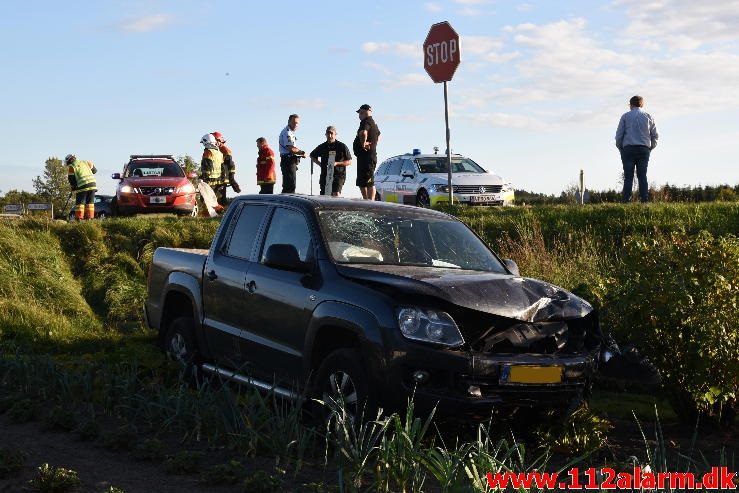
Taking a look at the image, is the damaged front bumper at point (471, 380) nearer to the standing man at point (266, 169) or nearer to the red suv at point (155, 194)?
the standing man at point (266, 169)

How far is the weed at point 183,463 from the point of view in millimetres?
5859

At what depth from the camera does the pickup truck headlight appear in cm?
664

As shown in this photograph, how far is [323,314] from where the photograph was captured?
7.20 meters

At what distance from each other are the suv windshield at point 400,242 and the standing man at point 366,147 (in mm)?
10797

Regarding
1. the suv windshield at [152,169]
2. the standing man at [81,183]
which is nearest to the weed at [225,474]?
the standing man at [81,183]

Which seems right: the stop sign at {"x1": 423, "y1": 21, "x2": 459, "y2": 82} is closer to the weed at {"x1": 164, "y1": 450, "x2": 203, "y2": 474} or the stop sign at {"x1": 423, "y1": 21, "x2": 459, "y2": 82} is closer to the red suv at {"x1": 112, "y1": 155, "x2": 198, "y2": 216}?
the red suv at {"x1": 112, "y1": 155, "x2": 198, "y2": 216}

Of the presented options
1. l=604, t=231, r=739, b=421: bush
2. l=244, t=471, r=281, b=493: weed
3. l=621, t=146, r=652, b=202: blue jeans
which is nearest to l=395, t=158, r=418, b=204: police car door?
l=621, t=146, r=652, b=202: blue jeans

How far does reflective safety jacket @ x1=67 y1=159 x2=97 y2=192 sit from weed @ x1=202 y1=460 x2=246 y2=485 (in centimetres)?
1934

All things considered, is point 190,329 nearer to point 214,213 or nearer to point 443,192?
point 214,213

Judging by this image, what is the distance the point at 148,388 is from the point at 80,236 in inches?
436

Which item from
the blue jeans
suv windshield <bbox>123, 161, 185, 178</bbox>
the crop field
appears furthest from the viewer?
suv windshield <bbox>123, 161, 185, 178</bbox>

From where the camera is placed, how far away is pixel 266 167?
2234 cm

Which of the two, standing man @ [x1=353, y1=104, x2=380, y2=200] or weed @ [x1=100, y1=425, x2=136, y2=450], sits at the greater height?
standing man @ [x1=353, y1=104, x2=380, y2=200]

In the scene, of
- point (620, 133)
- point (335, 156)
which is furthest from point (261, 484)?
point (620, 133)
